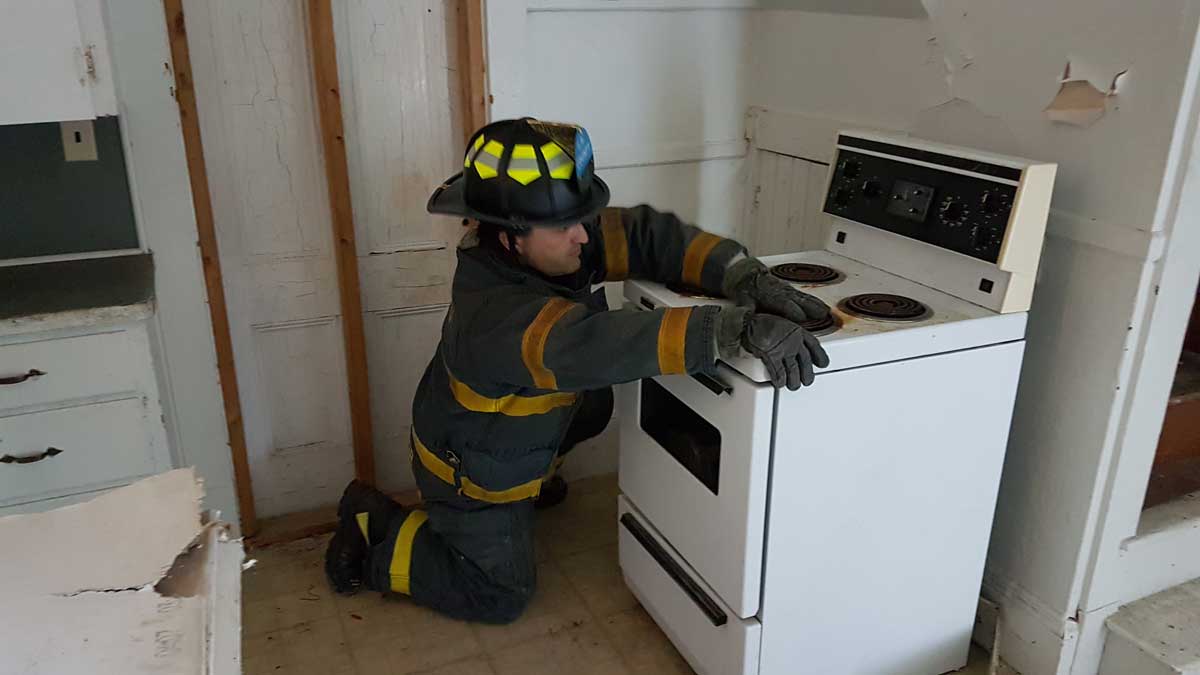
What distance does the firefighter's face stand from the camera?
1.69 metres

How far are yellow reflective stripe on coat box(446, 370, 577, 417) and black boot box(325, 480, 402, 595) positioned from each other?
0.46 meters

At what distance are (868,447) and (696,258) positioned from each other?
1.72ft

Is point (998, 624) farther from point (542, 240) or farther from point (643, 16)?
point (643, 16)

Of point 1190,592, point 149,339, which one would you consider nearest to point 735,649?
point 1190,592

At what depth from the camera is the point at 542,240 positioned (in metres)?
1.70

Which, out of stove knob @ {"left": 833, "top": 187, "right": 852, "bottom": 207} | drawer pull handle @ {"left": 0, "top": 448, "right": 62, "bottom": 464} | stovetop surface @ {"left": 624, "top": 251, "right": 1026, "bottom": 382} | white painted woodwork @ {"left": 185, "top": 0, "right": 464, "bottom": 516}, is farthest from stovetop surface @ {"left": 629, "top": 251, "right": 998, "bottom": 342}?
drawer pull handle @ {"left": 0, "top": 448, "right": 62, "bottom": 464}

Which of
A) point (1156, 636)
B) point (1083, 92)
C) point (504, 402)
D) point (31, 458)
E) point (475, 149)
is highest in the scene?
point (1083, 92)

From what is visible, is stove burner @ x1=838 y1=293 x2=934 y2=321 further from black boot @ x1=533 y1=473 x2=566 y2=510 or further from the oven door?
black boot @ x1=533 y1=473 x2=566 y2=510

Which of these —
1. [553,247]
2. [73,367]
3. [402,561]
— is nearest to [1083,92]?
[553,247]

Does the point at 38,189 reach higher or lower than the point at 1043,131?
lower

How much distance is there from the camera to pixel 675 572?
1794 millimetres

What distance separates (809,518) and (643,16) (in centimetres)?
139

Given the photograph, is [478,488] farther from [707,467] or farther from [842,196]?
[842,196]

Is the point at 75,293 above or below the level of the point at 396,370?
above
